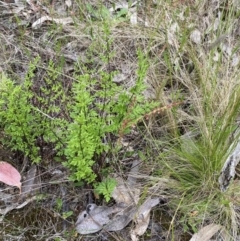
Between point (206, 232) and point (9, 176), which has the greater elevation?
point (9, 176)

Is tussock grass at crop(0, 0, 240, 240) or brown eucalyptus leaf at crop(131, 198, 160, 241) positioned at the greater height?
tussock grass at crop(0, 0, 240, 240)

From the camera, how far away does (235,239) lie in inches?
71.6

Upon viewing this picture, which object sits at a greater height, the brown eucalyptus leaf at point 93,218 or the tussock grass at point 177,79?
the tussock grass at point 177,79

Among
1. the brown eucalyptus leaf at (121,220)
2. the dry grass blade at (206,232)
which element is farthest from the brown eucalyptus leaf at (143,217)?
the dry grass blade at (206,232)

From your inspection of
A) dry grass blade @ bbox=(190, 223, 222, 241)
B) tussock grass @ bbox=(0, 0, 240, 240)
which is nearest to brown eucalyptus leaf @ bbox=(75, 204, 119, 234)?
tussock grass @ bbox=(0, 0, 240, 240)

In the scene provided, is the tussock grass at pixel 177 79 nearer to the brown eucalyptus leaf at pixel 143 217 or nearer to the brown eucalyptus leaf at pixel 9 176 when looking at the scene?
the brown eucalyptus leaf at pixel 143 217

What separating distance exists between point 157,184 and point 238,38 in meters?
1.02

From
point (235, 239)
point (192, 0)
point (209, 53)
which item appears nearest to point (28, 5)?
point (192, 0)

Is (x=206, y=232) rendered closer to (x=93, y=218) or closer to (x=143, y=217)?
(x=143, y=217)

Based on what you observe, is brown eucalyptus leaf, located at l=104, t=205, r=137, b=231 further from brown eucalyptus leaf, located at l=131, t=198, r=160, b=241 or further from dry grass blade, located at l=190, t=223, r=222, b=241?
dry grass blade, located at l=190, t=223, r=222, b=241

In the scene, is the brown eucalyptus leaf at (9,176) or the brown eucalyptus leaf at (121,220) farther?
the brown eucalyptus leaf at (121,220)

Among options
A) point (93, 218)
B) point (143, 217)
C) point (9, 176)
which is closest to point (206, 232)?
point (143, 217)

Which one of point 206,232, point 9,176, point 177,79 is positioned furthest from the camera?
point 177,79

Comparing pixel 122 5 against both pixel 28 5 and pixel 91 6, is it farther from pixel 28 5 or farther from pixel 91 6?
pixel 28 5
